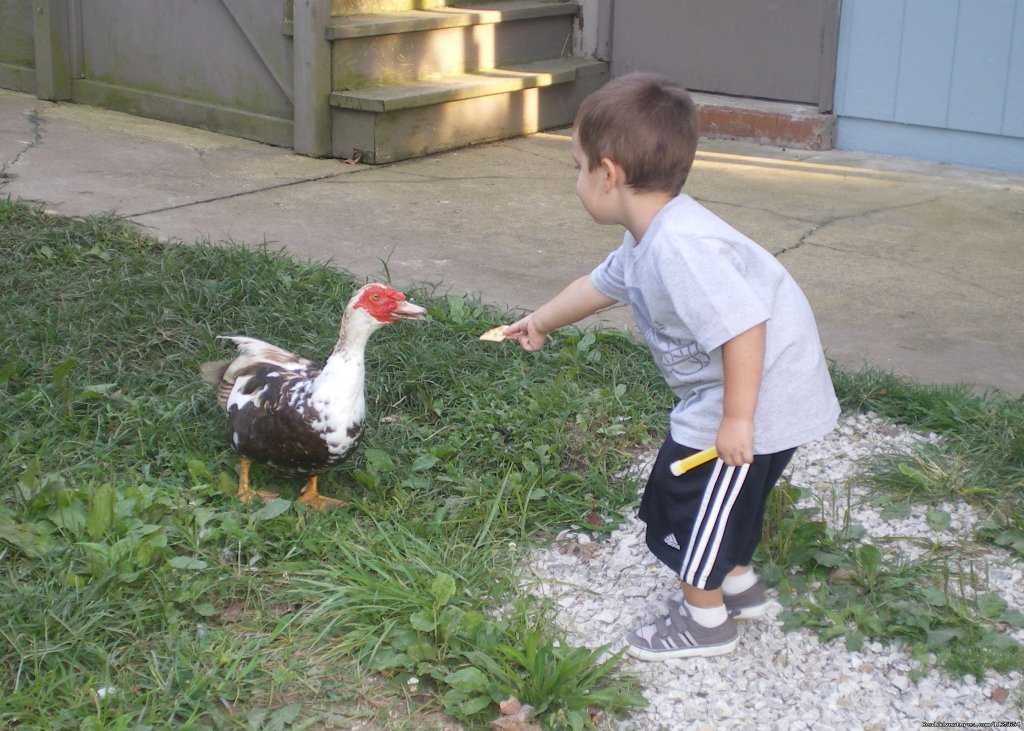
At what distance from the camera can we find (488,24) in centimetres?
737

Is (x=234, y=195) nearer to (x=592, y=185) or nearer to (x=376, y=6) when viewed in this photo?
(x=376, y=6)

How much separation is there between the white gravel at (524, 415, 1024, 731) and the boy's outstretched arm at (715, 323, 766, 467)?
0.55m

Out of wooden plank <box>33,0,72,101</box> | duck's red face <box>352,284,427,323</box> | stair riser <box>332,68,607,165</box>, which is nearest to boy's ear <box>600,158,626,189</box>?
duck's red face <box>352,284,427,323</box>

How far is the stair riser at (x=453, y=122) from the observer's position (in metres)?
6.66

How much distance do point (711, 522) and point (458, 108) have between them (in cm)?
477

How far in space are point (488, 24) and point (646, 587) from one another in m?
5.03

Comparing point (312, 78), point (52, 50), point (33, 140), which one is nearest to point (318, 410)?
point (312, 78)

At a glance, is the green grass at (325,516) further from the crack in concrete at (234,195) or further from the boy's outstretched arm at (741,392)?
the crack in concrete at (234,195)

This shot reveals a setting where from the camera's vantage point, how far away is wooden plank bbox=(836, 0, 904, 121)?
22.6 ft

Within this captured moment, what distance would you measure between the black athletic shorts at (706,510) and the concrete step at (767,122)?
4.82 m

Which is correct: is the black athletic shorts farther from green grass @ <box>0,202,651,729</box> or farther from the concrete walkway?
the concrete walkway

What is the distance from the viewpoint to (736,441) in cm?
249

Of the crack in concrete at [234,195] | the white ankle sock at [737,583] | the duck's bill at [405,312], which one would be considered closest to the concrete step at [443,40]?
the crack in concrete at [234,195]

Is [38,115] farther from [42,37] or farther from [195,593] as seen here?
[195,593]
